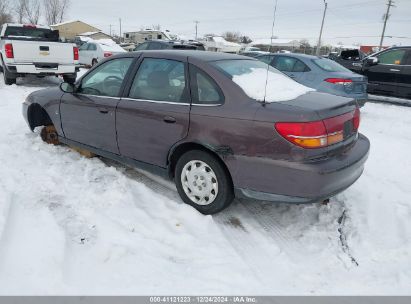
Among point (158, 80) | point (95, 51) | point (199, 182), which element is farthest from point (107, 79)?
point (95, 51)

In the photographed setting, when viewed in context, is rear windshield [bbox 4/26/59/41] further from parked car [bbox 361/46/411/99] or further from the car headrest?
parked car [bbox 361/46/411/99]

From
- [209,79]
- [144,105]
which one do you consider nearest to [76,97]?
[144,105]

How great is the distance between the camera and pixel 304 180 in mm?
2979

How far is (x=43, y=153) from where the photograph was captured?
16.2 ft

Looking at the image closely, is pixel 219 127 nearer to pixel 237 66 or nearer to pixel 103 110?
pixel 237 66

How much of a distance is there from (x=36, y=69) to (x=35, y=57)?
35 cm

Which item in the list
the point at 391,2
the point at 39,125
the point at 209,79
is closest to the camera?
the point at 209,79

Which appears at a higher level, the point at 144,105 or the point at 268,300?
the point at 144,105

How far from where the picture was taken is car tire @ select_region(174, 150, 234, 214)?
3.40 m

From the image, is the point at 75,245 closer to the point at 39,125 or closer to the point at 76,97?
the point at 76,97

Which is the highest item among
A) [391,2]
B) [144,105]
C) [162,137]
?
[391,2]

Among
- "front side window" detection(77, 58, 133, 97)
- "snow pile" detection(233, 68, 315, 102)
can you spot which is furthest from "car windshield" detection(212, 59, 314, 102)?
"front side window" detection(77, 58, 133, 97)

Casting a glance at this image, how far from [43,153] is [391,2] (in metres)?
61.6

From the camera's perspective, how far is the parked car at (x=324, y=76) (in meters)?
8.08
